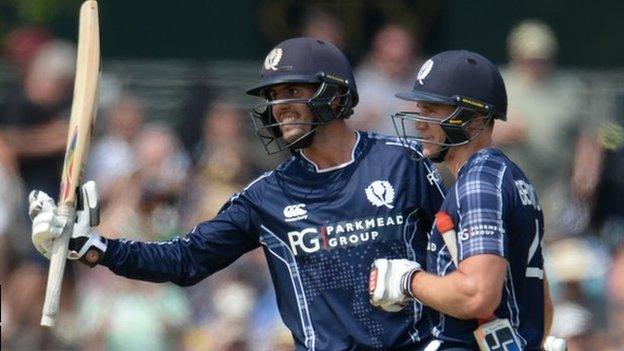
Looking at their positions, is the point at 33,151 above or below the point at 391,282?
below

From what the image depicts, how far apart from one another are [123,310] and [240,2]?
14.6ft

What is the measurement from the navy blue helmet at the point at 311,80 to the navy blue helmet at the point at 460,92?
0.49 m

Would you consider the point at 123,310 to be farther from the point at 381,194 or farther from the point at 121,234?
the point at 381,194

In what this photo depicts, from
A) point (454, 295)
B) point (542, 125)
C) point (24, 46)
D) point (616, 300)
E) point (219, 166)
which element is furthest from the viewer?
point (24, 46)

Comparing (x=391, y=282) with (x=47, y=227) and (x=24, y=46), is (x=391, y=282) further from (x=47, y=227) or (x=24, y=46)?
(x=24, y=46)

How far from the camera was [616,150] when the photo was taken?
10.3 meters

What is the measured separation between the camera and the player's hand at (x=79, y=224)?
633 cm

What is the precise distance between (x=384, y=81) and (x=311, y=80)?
181 inches

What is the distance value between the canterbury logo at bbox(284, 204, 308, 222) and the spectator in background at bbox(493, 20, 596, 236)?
155 inches

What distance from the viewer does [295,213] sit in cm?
655

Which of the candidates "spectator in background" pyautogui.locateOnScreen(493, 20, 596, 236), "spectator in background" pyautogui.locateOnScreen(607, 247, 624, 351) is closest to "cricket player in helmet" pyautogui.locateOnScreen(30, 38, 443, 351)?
"spectator in background" pyautogui.locateOnScreen(607, 247, 624, 351)

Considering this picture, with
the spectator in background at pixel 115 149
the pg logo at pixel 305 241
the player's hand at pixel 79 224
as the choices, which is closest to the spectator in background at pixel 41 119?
the spectator in background at pixel 115 149

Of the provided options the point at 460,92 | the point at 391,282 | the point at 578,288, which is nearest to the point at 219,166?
the point at 578,288

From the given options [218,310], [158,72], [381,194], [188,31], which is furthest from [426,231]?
[188,31]
